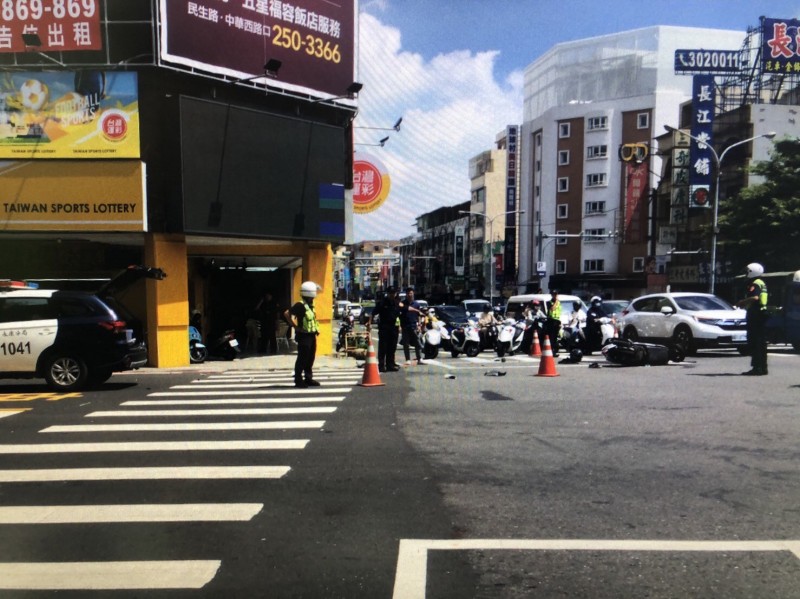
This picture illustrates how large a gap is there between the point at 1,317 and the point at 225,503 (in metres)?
8.59

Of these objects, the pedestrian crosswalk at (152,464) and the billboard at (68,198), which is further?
the billboard at (68,198)

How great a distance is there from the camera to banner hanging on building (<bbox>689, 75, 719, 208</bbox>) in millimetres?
39375

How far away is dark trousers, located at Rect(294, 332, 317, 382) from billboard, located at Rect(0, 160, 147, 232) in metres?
6.57

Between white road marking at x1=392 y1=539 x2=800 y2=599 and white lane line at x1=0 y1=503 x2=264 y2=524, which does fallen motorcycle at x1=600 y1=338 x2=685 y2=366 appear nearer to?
white road marking at x1=392 y1=539 x2=800 y2=599

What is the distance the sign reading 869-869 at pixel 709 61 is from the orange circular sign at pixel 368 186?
35.0 m

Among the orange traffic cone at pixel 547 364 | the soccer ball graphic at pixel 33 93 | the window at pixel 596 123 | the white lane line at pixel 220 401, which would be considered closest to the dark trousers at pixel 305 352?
the white lane line at pixel 220 401

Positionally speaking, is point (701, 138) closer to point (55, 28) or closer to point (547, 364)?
point (547, 364)

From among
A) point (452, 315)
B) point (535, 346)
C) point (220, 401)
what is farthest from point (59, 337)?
point (452, 315)

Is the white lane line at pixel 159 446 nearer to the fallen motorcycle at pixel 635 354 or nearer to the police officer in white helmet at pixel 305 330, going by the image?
the police officer in white helmet at pixel 305 330

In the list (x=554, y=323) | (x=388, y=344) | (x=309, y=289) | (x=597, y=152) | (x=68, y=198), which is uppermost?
(x=597, y=152)

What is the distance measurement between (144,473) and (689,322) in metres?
14.6

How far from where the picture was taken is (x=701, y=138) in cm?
3959

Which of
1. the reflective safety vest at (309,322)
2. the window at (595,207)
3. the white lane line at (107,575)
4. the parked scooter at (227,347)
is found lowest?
the parked scooter at (227,347)

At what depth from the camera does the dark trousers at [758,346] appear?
1188 cm
